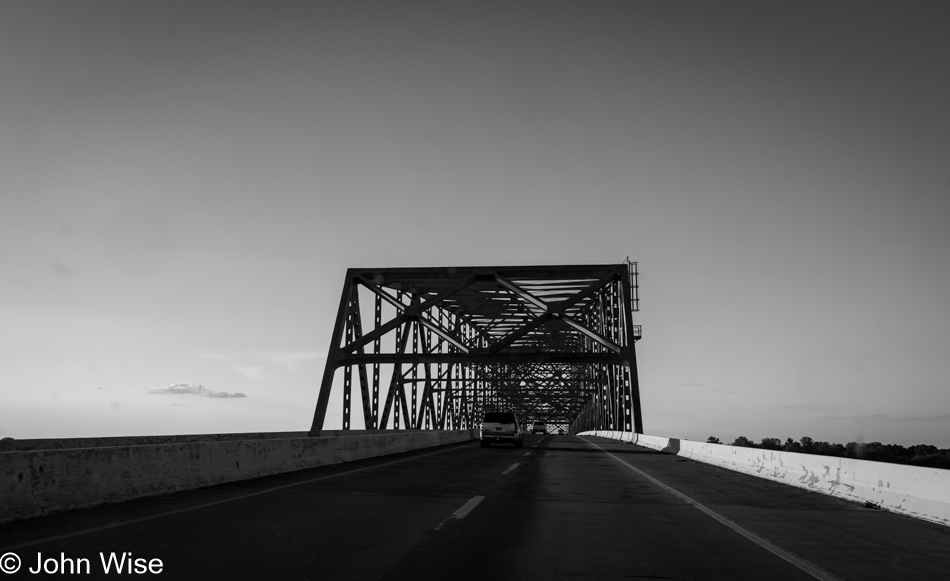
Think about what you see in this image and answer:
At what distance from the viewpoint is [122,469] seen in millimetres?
10625

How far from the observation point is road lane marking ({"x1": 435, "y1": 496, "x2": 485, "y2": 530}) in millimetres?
9016

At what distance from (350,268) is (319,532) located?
38.1 m

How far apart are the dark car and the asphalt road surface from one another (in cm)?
2284

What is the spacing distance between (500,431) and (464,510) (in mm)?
26250

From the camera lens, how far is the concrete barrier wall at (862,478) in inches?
391

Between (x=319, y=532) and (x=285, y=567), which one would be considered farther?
(x=319, y=532)

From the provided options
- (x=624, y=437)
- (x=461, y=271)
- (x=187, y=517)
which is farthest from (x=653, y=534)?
(x=624, y=437)

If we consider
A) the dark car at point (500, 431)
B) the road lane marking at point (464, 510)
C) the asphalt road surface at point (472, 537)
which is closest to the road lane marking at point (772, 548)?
the asphalt road surface at point (472, 537)

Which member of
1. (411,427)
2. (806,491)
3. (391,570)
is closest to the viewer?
(391,570)

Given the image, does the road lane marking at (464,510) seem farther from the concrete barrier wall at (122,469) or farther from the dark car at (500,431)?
the dark car at (500,431)

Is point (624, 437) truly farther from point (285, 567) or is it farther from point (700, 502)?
point (285, 567)

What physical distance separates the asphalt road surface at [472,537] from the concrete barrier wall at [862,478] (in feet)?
1.21

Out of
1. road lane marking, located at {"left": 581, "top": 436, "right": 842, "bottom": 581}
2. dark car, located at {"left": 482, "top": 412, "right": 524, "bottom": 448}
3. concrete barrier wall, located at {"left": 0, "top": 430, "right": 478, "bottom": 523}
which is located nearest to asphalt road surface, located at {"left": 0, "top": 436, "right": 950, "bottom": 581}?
road lane marking, located at {"left": 581, "top": 436, "right": 842, "bottom": 581}

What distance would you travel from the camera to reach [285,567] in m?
5.98
